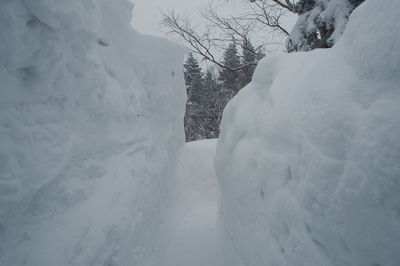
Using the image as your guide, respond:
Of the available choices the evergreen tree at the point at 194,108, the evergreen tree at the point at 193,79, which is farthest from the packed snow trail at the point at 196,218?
the evergreen tree at the point at 193,79

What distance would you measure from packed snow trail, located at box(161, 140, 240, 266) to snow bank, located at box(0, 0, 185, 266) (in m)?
0.62

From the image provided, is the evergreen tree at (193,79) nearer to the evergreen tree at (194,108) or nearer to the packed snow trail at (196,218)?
the evergreen tree at (194,108)

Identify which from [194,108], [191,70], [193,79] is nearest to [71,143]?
[194,108]

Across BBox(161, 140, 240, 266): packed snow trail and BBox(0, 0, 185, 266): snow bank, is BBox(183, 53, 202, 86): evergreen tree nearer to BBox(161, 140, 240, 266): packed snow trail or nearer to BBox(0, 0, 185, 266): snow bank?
BBox(161, 140, 240, 266): packed snow trail

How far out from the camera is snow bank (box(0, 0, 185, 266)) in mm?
1784

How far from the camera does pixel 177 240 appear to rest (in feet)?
13.9

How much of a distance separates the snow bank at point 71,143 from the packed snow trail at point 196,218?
0.62 m

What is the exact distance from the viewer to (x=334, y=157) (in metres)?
1.44

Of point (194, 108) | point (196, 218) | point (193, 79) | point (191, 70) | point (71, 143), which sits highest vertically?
point (191, 70)

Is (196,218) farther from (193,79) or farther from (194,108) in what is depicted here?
(193,79)

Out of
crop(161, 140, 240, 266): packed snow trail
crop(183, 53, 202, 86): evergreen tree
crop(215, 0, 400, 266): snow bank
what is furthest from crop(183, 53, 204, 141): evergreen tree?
crop(215, 0, 400, 266): snow bank

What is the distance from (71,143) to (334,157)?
239 cm

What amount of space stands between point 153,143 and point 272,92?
2508mm

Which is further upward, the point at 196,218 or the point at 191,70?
the point at 191,70
